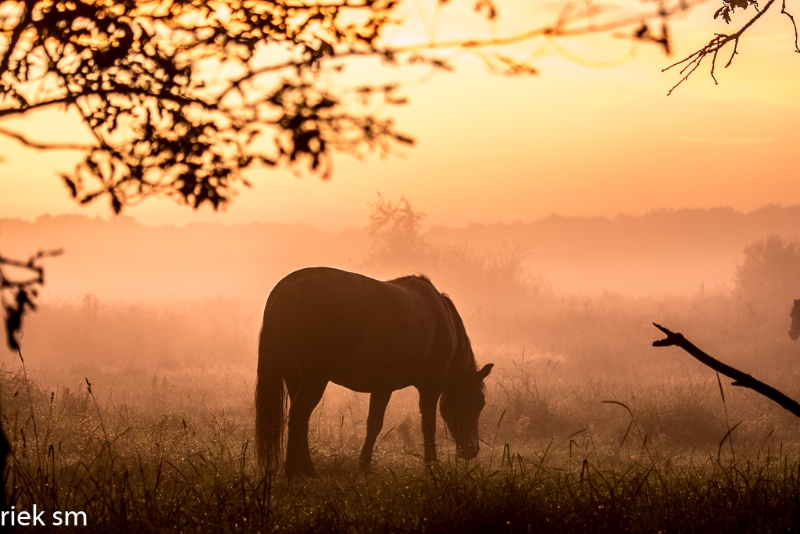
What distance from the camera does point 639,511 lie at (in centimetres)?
446

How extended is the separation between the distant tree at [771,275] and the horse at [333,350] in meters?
25.1

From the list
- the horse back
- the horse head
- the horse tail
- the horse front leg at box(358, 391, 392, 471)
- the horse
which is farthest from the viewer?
the horse head

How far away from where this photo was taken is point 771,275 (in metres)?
30.4

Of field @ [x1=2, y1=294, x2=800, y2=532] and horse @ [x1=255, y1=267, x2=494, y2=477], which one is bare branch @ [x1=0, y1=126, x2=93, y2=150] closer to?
field @ [x1=2, y1=294, x2=800, y2=532]

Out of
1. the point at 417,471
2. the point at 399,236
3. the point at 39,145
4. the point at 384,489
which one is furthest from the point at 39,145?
the point at 399,236

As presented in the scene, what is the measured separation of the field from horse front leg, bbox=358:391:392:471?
0.76 ft

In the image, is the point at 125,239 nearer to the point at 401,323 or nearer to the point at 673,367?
the point at 673,367

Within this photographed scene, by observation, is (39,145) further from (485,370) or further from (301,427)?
(485,370)

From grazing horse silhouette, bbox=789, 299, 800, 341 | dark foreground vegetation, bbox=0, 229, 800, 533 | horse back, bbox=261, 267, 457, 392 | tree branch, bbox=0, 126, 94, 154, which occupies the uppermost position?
tree branch, bbox=0, 126, 94, 154

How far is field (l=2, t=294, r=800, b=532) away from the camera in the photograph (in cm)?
438

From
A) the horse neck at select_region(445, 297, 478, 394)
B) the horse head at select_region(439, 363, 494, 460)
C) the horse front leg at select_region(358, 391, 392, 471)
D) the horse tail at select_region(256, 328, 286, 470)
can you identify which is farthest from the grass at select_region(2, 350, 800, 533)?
the horse neck at select_region(445, 297, 478, 394)

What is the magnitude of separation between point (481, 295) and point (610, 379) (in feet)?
57.9

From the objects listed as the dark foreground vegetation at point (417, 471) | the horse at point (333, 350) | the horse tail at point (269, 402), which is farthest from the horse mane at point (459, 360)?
the horse tail at point (269, 402)

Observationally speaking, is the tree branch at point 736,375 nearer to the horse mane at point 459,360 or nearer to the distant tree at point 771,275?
the horse mane at point 459,360
